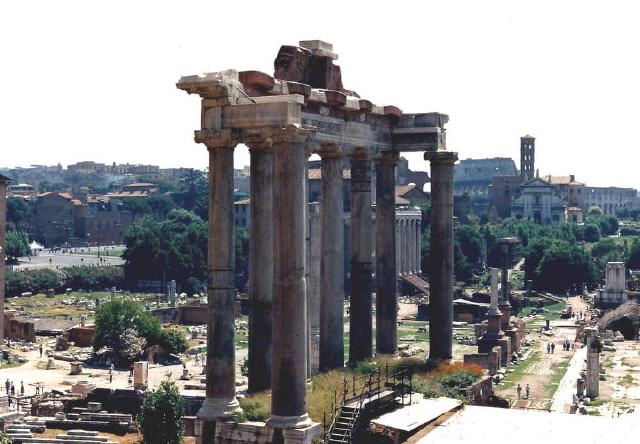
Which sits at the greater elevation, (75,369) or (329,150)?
(329,150)

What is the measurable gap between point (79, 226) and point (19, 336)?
358 feet

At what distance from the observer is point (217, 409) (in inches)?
947

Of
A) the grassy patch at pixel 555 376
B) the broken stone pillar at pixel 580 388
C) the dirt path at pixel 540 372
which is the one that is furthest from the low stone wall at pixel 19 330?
the broken stone pillar at pixel 580 388

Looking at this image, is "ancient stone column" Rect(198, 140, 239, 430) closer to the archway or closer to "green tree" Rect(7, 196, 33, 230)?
the archway

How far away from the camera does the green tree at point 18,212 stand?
584 feet

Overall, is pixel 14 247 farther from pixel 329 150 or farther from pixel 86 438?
pixel 329 150

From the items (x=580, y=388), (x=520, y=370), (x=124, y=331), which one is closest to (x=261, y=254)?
(x=580, y=388)

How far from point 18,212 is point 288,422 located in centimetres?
16350

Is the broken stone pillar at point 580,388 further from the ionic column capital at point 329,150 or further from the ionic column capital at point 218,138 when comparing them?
the ionic column capital at point 218,138

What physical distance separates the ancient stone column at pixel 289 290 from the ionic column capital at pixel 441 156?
8.52 m

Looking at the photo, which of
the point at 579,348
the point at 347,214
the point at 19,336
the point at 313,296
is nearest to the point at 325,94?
the point at 313,296

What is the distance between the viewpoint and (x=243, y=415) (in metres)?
24.0

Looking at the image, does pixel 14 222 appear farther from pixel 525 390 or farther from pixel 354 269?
pixel 354 269

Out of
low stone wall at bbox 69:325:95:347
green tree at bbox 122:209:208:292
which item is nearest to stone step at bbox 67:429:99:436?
low stone wall at bbox 69:325:95:347
